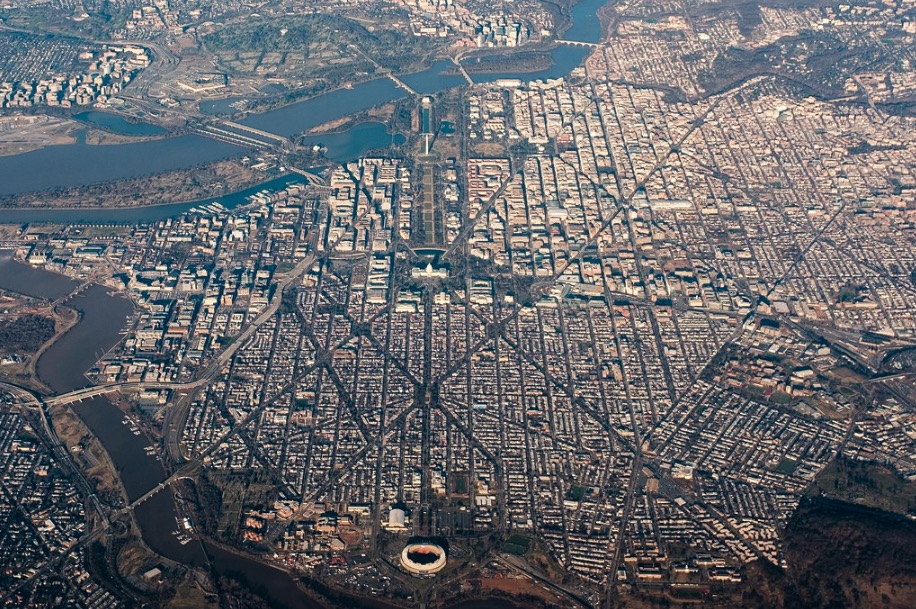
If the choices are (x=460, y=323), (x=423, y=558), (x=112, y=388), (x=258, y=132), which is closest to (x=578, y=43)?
(x=258, y=132)

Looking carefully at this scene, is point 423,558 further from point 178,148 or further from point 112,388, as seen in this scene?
point 178,148

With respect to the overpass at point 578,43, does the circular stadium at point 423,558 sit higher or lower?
higher

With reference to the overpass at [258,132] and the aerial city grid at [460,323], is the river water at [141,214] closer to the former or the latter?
the aerial city grid at [460,323]

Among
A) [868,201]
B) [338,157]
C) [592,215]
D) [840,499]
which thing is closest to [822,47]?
[868,201]

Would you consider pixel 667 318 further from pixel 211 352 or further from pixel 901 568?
pixel 211 352

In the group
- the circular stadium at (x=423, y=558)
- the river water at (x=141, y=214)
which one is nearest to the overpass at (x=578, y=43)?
the river water at (x=141, y=214)
